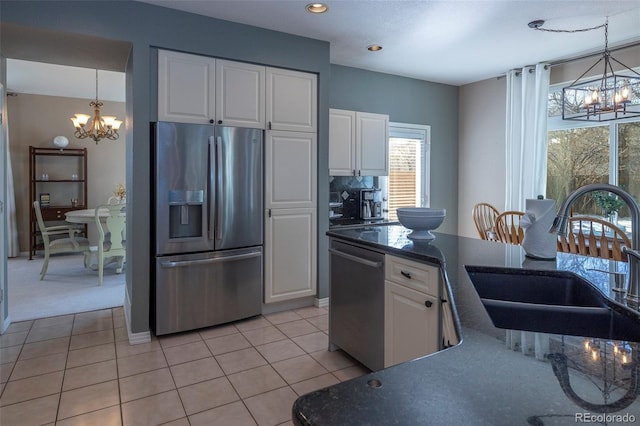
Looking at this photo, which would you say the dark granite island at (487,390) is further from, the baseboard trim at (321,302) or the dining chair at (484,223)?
the dining chair at (484,223)

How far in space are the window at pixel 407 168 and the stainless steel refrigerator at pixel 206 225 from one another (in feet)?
6.69

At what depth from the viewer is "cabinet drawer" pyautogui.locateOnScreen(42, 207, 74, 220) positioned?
631 centimetres

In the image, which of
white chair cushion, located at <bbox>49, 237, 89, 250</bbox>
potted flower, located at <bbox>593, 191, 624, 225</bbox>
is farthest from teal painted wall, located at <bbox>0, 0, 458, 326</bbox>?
potted flower, located at <bbox>593, 191, 624, 225</bbox>

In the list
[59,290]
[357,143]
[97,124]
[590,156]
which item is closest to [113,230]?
[59,290]

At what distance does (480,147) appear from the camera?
5.29 meters

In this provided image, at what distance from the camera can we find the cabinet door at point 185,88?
3023mm

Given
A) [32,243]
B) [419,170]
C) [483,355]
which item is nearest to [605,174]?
[419,170]

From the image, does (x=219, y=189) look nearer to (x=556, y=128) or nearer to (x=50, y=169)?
(x=556, y=128)

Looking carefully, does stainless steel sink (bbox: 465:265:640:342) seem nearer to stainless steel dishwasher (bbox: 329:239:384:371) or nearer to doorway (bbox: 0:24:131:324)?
stainless steel dishwasher (bbox: 329:239:384:371)

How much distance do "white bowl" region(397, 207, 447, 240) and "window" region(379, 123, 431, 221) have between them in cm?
249

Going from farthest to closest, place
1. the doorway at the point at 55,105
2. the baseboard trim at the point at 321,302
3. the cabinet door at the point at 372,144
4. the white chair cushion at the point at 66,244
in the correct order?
the white chair cushion at the point at 66,244
the cabinet door at the point at 372,144
the baseboard trim at the point at 321,302
the doorway at the point at 55,105

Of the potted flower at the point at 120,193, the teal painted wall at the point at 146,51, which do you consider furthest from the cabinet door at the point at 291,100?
the potted flower at the point at 120,193

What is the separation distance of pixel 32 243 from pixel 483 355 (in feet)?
23.4

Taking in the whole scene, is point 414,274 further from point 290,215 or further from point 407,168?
point 407,168
